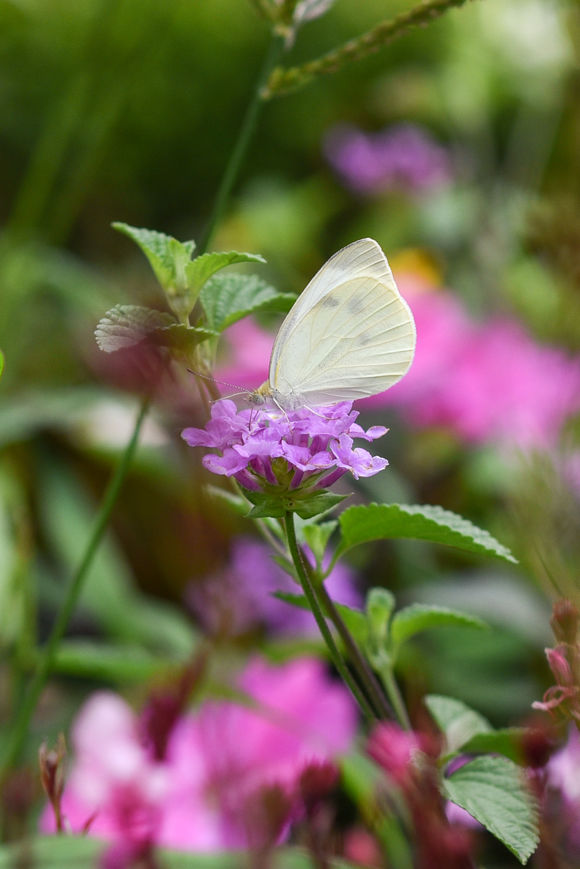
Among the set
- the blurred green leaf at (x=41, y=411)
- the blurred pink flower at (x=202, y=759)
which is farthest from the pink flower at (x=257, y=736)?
the blurred green leaf at (x=41, y=411)

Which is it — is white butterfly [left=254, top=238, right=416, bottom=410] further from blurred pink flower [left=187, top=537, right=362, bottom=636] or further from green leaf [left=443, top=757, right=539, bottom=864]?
blurred pink flower [left=187, top=537, right=362, bottom=636]

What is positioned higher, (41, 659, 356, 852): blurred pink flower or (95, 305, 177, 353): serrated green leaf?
(95, 305, 177, 353): serrated green leaf

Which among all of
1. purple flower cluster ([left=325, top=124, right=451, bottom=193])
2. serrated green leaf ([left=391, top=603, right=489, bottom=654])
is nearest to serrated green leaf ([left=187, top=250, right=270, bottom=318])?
serrated green leaf ([left=391, top=603, right=489, bottom=654])

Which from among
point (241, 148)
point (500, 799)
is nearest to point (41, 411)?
point (241, 148)

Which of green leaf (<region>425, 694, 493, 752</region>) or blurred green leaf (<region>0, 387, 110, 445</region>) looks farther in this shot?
blurred green leaf (<region>0, 387, 110, 445</region>)

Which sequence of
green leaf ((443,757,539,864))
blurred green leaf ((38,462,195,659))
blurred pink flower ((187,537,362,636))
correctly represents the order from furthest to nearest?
blurred green leaf ((38,462,195,659)) → blurred pink flower ((187,537,362,636)) → green leaf ((443,757,539,864))

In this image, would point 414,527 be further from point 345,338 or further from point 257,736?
point 257,736

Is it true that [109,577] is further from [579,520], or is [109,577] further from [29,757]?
[579,520]
